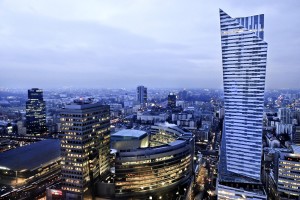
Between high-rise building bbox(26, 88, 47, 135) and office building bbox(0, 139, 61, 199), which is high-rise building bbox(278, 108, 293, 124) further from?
high-rise building bbox(26, 88, 47, 135)

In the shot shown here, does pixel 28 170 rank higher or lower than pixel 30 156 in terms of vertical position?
lower

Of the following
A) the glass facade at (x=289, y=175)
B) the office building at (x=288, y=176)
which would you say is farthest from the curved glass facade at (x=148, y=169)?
the glass facade at (x=289, y=175)

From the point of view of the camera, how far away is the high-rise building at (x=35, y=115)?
15012 centimetres

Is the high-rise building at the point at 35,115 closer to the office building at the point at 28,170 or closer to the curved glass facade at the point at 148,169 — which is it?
the office building at the point at 28,170

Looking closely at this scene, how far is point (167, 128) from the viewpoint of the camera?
102 m

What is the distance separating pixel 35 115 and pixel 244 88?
125897 millimetres

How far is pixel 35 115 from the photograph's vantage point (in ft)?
501

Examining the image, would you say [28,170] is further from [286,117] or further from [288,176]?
[286,117]

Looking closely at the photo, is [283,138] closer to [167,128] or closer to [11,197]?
[167,128]

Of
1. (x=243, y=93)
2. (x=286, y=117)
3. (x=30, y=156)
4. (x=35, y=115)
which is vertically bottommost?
(x=30, y=156)

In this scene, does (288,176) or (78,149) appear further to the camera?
(288,176)

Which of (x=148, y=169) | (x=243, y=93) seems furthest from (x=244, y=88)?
(x=148, y=169)

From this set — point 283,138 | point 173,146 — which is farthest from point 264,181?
point 283,138

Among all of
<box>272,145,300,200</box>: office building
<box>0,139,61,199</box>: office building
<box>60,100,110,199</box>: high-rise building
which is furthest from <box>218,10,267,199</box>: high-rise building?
<box>0,139,61,199</box>: office building
